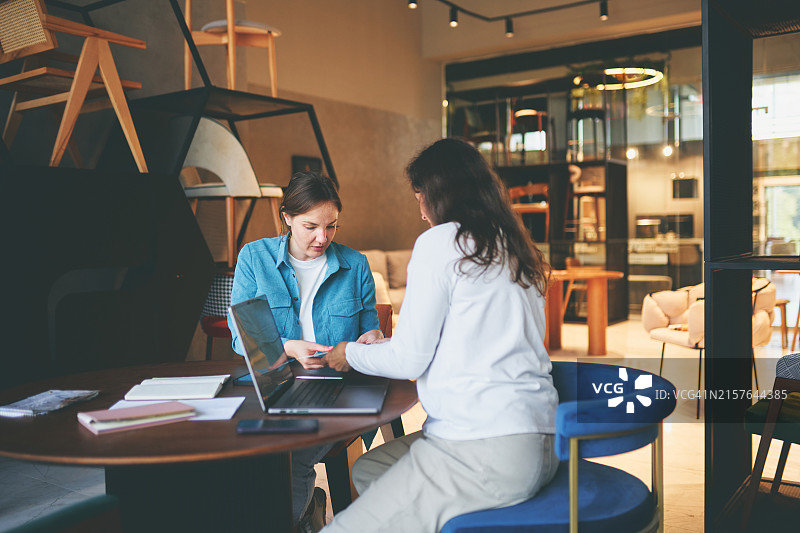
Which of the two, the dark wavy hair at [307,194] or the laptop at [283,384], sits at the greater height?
the dark wavy hair at [307,194]

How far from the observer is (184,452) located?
128cm

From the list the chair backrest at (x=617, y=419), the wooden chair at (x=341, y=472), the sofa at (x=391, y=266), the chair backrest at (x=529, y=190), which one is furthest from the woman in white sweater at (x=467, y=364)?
the chair backrest at (x=529, y=190)

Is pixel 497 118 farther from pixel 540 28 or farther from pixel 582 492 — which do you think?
pixel 582 492

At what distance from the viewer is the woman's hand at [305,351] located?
1.98 m

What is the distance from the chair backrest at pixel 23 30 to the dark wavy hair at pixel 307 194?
1.69m

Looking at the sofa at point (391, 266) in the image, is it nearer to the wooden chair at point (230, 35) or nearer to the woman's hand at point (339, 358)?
the wooden chair at point (230, 35)

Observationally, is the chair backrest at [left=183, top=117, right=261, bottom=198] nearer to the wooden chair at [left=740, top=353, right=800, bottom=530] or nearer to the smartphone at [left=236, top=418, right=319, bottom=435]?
the smartphone at [left=236, top=418, right=319, bottom=435]

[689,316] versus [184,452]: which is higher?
[184,452]

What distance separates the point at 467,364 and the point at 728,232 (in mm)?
1665

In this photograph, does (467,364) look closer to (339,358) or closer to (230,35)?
(339,358)

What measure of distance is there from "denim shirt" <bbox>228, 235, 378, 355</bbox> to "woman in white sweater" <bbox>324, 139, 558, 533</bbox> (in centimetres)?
75

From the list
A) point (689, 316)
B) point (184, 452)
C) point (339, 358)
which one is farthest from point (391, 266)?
point (184, 452)

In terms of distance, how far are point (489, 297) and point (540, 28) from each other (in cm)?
816

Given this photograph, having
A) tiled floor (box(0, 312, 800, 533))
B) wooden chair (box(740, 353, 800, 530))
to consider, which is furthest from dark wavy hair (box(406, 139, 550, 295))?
tiled floor (box(0, 312, 800, 533))
